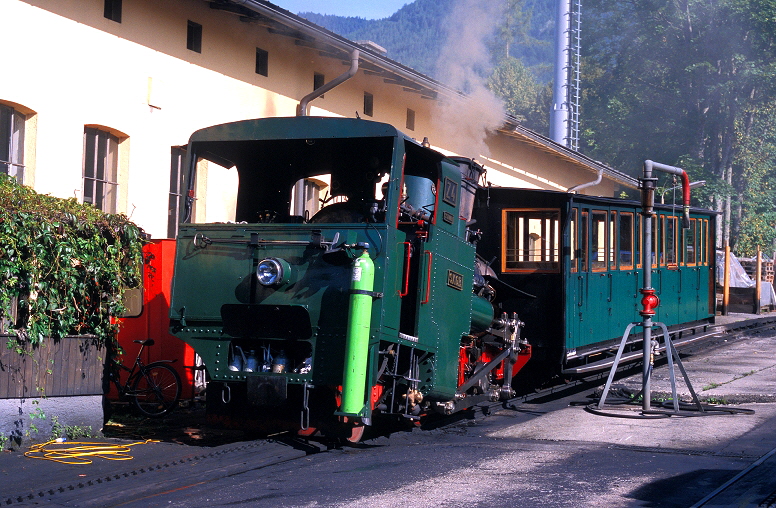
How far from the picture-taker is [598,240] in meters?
13.0

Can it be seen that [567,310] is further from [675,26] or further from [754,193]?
[754,193]

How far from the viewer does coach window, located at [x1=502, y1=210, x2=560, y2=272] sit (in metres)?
12.3

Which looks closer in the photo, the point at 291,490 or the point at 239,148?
the point at 291,490

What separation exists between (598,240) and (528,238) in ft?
4.05

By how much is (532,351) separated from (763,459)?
4.82 metres

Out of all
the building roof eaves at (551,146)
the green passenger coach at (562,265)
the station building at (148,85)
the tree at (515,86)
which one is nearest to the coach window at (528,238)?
the green passenger coach at (562,265)

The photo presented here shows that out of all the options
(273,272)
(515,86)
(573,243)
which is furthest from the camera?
(515,86)

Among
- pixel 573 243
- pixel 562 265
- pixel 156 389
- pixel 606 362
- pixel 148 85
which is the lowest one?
pixel 156 389

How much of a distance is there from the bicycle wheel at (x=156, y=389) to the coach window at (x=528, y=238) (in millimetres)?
4696

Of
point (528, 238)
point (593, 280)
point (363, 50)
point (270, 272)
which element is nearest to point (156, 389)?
point (270, 272)

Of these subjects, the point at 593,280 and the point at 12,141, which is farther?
the point at 593,280

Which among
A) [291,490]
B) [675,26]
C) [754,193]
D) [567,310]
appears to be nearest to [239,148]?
[291,490]

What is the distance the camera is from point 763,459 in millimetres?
7586

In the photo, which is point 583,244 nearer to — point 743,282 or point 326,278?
point 326,278
